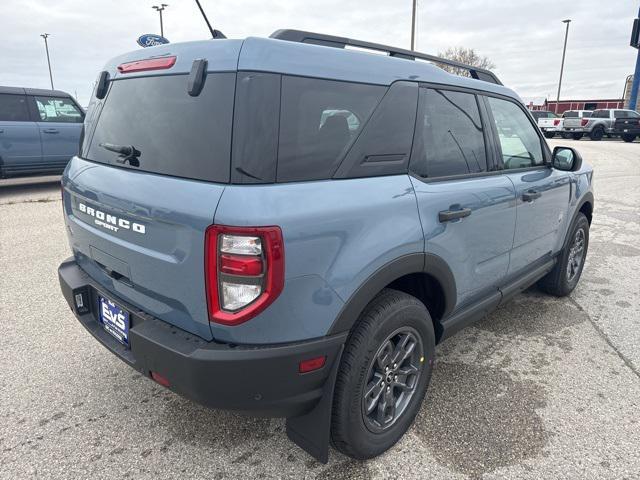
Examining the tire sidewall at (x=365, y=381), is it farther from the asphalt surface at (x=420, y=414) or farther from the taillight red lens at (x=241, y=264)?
the taillight red lens at (x=241, y=264)

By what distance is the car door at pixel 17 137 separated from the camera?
28.0 ft

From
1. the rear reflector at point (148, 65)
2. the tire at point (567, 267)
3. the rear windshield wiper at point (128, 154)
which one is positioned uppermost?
the rear reflector at point (148, 65)

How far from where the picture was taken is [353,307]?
1843 mm

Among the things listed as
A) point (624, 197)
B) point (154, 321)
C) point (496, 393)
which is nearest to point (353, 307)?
point (154, 321)

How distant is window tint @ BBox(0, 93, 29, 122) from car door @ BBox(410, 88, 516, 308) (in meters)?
9.07

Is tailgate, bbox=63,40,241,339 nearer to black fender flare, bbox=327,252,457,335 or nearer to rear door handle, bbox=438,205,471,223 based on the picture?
black fender flare, bbox=327,252,457,335

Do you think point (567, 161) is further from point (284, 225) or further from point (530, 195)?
point (284, 225)

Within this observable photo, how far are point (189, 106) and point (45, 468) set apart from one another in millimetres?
1761

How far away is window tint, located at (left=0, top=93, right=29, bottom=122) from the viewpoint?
8531 millimetres

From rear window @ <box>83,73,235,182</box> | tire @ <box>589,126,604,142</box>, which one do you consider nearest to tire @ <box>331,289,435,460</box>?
rear window @ <box>83,73,235,182</box>

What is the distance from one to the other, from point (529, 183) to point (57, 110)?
9.34 m

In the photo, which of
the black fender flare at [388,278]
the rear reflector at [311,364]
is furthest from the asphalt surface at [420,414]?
the black fender flare at [388,278]

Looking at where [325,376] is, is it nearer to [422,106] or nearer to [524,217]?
[422,106]

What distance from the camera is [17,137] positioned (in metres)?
8.65
